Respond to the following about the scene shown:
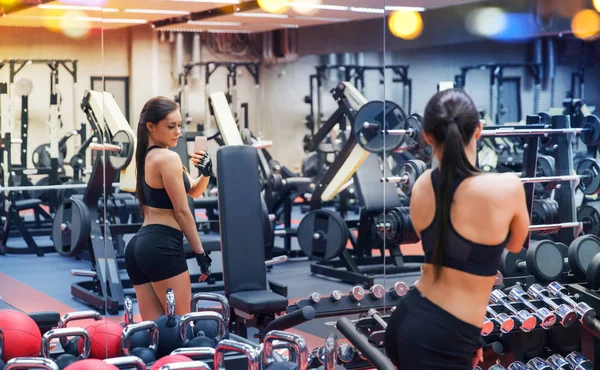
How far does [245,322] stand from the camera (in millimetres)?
3965

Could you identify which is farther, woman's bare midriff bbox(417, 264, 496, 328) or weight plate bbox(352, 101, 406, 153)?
weight plate bbox(352, 101, 406, 153)

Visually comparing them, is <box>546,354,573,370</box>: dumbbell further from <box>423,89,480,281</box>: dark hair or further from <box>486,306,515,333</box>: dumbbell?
<box>423,89,480,281</box>: dark hair

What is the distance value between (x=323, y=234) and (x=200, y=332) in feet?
9.63

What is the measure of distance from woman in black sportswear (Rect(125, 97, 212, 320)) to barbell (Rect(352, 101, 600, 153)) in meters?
1.22

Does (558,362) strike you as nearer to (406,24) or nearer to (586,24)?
(406,24)

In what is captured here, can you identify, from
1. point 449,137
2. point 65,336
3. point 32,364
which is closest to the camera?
point 449,137

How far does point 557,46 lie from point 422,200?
8.35 feet

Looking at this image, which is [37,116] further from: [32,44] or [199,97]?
[199,97]

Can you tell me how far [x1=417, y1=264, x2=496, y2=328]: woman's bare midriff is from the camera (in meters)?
2.36

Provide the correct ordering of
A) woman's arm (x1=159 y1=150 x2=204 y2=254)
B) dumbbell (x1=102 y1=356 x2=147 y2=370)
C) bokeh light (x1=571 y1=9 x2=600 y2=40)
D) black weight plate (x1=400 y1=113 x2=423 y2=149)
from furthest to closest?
bokeh light (x1=571 y1=9 x2=600 y2=40), black weight plate (x1=400 y1=113 x2=423 y2=149), woman's arm (x1=159 y1=150 x2=204 y2=254), dumbbell (x1=102 y1=356 x2=147 y2=370)

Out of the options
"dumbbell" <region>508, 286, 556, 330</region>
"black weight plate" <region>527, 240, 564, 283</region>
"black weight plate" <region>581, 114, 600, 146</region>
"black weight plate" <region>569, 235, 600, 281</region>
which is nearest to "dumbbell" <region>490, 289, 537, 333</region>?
"dumbbell" <region>508, 286, 556, 330</region>

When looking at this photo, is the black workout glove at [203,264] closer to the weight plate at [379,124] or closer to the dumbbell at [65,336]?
the dumbbell at [65,336]

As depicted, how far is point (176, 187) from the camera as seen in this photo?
135 inches

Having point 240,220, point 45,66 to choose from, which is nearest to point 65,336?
point 45,66
